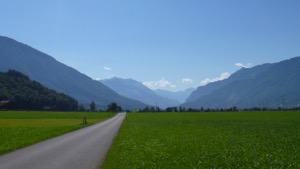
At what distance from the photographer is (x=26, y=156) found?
25.2m

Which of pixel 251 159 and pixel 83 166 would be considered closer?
pixel 83 166

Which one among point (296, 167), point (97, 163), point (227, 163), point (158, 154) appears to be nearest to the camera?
point (296, 167)

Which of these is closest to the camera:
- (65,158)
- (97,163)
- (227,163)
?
(227,163)

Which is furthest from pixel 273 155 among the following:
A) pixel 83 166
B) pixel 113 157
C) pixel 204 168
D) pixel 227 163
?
pixel 83 166

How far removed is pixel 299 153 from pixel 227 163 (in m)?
7.21

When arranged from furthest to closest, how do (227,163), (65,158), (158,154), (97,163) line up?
1. (158,154)
2. (65,158)
3. (97,163)
4. (227,163)

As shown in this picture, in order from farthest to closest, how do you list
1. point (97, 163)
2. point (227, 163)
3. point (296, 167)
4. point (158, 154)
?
point (158, 154) → point (97, 163) → point (227, 163) → point (296, 167)

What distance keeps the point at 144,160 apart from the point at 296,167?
8.29m

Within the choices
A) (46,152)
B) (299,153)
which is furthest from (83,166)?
(299,153)

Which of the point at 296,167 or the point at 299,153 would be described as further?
the point at 299,153

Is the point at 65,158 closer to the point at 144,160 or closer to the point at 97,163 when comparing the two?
the point at 97,163

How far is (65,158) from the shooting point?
24.9 metres

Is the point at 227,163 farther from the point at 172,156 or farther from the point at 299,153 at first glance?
the point at 299,153

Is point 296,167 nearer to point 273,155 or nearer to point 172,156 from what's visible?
point 273,155
